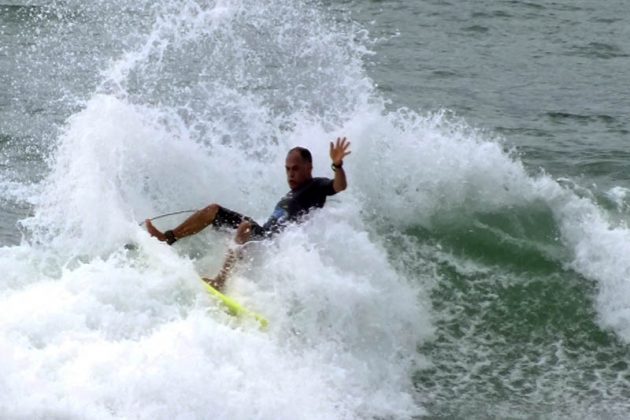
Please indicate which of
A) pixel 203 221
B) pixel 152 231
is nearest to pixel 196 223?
pixel 203 221

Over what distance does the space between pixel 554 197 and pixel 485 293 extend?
5.55 feet

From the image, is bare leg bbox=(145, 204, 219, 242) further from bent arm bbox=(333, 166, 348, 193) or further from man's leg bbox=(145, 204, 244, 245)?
bent arm bbox=(333, 166, 348, 193)

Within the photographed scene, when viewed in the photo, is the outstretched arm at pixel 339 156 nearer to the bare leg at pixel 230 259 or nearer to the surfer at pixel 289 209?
the surfer at pixel 289 209

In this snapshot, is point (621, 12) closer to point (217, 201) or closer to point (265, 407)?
point (217, 201)

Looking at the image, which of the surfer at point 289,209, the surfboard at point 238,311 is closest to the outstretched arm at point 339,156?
the surfer at point 289,209

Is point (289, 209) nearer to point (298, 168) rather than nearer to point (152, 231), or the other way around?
point (298, 168)

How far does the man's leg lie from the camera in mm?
10453

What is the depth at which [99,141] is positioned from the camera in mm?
11219

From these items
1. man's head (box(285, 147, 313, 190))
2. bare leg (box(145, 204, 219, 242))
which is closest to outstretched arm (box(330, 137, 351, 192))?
man's head (box(285, 147, 313, 190))

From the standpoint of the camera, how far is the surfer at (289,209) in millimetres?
10266

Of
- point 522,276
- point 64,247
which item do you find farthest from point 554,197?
point 64,247

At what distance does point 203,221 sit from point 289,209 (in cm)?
74

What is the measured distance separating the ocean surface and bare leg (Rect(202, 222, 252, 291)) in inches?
3.8

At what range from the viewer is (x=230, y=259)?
1000 cm
